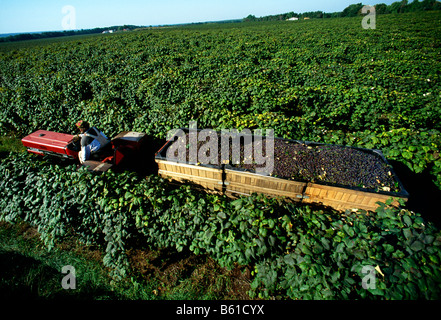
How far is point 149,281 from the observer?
3.91 meters

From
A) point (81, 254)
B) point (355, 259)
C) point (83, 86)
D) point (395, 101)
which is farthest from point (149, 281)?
point (83, 86)

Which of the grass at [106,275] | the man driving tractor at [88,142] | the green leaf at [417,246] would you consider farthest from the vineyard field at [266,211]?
the man driving tractor at [88,142]

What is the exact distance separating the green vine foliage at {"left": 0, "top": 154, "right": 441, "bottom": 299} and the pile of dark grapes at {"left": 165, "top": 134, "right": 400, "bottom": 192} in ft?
2.81

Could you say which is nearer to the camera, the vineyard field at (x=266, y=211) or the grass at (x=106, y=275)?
the vineyard field at (x=266, y=211)

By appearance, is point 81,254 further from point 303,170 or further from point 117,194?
point 303,170

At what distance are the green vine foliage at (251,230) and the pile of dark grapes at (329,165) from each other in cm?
86

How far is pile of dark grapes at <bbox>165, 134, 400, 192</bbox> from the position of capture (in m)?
4.27

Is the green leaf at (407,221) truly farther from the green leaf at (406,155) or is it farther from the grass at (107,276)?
the green leaf at (406,155)

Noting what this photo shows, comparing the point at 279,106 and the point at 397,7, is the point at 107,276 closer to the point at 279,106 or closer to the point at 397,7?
the point at 279,106

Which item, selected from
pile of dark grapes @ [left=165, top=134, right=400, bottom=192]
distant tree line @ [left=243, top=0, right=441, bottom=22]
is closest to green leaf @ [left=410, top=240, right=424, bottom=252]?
pile of dark grapes @ [left=165, top=134, right=400, bottom=192]

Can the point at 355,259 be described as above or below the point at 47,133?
below

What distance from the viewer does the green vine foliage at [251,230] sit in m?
2.48
